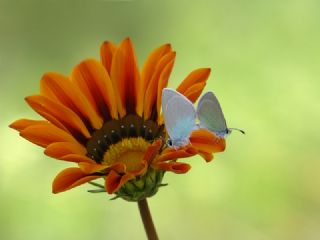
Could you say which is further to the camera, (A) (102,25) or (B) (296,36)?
(A) (102,25)

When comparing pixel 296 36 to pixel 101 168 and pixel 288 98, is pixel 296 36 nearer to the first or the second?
pixel 288 98

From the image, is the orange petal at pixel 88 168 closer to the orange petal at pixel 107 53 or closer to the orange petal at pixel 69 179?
the orange petal at pixel 69 179

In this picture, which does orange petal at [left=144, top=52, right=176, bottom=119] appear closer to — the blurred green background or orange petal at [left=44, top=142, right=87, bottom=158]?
orange petal at [left=44, top=142, right=87, bottom=158]

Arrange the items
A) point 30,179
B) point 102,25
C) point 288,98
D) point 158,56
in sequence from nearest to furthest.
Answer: point 158,56 → point 30,179 → point 288,98 → point 102,25

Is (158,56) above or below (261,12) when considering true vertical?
below

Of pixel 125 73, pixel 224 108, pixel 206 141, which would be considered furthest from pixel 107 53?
pixel 224 108

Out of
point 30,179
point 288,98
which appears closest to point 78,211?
point 30,179

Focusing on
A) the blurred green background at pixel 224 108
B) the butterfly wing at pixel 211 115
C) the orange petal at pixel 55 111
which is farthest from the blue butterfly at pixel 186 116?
the blurred green background at pixel 224 108
